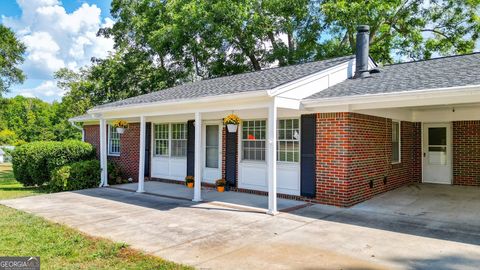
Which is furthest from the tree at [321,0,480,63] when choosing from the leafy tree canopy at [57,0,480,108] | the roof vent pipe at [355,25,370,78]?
the roof vent pipe at [355,25,370,78]

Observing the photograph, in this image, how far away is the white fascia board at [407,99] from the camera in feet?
19.8

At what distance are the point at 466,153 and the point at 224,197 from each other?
8.26m

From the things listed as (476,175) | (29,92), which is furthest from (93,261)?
(29,92)

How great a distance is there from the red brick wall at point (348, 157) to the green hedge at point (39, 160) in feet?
31.9

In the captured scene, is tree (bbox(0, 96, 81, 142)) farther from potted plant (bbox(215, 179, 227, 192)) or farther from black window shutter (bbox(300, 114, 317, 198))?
black window shutter (bbox(300, 114, 317, 198))

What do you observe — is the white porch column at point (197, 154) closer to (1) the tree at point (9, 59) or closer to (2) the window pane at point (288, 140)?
(2) the window pane at point (288, 140)

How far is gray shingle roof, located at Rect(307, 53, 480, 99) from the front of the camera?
6755 millimetres

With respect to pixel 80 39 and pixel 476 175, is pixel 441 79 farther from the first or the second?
pixel 80 39

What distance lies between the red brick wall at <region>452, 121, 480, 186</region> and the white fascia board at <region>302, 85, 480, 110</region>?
574 centimetres

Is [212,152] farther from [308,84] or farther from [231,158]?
[308,84]

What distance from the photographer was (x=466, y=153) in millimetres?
10969

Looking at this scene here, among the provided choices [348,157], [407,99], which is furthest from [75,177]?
[407,99]

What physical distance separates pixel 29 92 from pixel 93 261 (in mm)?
68683

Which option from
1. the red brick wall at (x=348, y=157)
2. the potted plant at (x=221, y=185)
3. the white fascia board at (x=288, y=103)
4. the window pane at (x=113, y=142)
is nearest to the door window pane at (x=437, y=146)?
the red brick wall at (x=348, y=157)
